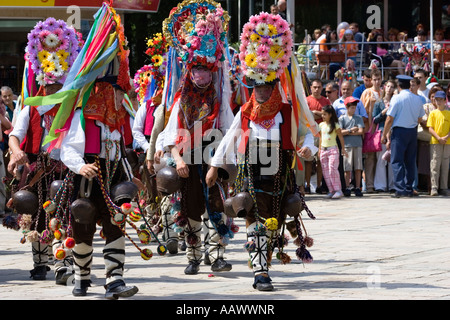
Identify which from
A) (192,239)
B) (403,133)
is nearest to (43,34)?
(192,239)

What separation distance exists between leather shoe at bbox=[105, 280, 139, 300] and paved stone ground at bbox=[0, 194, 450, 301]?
20cm

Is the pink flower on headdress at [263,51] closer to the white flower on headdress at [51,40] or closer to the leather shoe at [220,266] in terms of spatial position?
the white flower on headdress at [51,40]

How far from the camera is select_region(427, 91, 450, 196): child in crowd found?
17.0 meters

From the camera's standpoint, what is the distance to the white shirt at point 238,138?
8.30 meters

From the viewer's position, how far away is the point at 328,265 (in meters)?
9.43

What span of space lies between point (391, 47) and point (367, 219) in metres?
10.6

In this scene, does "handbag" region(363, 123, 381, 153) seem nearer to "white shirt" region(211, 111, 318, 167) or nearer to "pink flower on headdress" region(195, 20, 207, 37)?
"pink flower on headdress" region(195, 20, 207, 37)

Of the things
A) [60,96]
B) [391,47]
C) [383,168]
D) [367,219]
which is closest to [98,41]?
[60,96]

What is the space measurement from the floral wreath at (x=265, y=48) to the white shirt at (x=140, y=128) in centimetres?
318

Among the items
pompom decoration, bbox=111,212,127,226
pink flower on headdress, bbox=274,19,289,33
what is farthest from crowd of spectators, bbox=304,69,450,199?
pompom decoration, bbox=111,212,127,226

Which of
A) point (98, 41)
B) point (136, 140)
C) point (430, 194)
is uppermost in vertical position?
point (98, 41)

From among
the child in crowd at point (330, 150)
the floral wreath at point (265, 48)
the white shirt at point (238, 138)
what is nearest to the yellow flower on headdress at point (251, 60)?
the floral wreath at point (265, 48)

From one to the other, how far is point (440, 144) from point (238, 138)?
9.46 m

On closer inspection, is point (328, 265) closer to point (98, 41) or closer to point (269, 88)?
point (269, 88)
